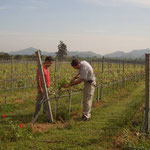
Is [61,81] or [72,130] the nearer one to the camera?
[72,130]

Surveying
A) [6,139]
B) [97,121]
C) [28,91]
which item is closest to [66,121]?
[97,121]

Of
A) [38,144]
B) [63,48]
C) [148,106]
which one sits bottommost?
[38,144]

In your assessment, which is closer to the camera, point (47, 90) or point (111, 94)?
point (47, 90)

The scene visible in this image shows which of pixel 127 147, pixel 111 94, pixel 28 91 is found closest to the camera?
pixel 127 147

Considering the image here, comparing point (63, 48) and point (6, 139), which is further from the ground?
point (63, 48)

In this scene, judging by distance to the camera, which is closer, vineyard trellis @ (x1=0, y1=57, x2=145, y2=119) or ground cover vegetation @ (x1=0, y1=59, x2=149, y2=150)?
ground cover vegetation @ (x1=0, y1=59, x2=149, y2=150)

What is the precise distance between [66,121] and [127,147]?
7.42 feet

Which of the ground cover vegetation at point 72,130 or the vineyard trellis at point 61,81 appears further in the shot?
the vineyard trellis at point 61,81

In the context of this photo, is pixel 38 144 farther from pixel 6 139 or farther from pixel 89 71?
pixel 89 71

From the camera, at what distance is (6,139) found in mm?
4586

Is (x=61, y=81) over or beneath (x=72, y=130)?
over

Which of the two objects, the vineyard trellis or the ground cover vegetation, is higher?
the vineyard trellis

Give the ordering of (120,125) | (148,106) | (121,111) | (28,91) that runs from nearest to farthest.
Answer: (148,106) < (120,125) < (121,111) < (28,91)

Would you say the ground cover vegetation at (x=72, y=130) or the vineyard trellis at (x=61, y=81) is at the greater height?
the vineyard trellis at (x=61, y=81)
